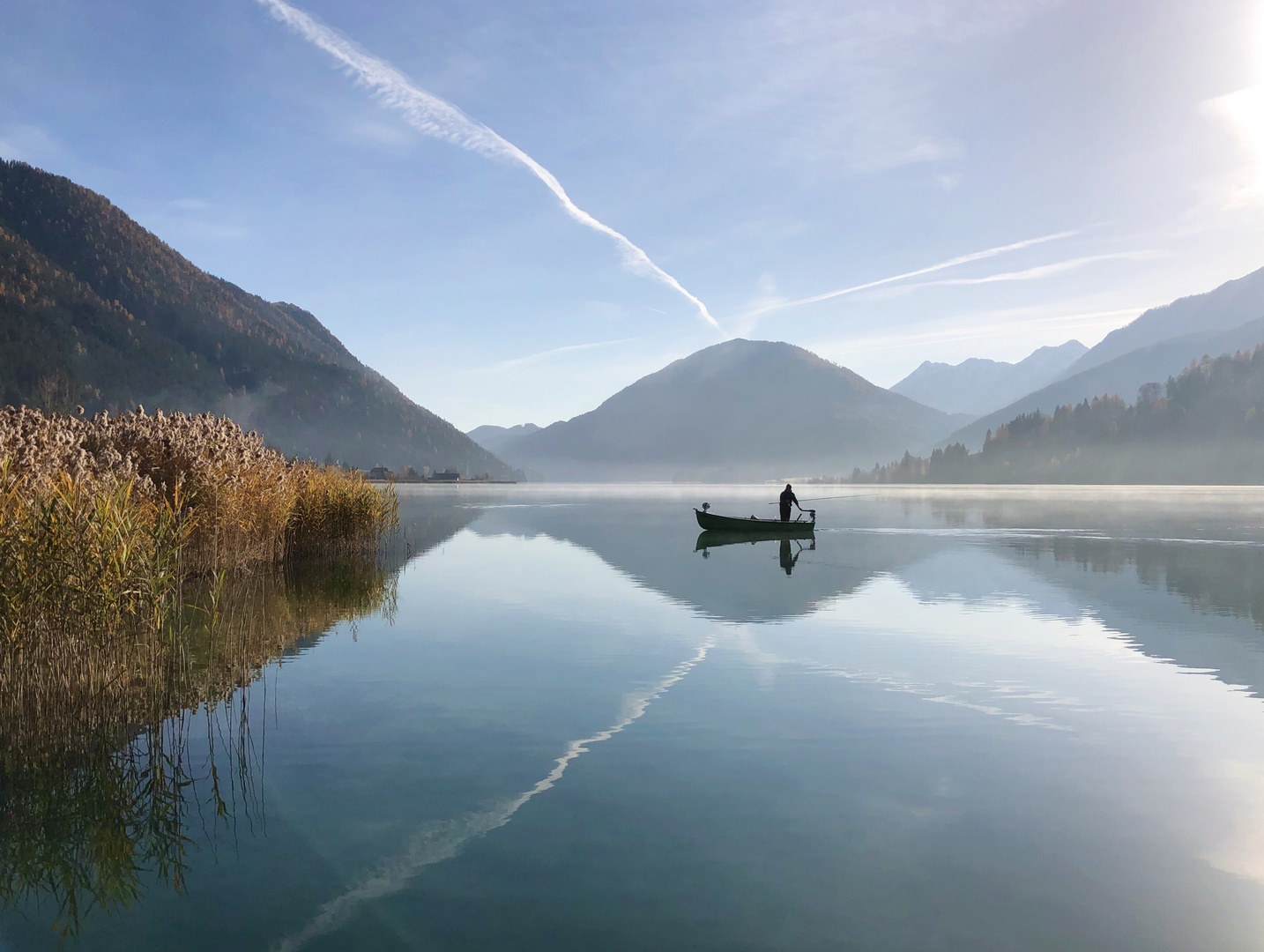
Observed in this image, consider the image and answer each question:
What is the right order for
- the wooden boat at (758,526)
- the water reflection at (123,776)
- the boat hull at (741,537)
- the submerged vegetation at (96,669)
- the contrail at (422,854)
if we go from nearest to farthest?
the contrail at (422,854), the water reflection at (123,776), the submerged vegetation at (96,669), the boat hull at (741,537), the wooden boat at (758,526)

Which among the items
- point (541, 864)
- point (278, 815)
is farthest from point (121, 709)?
point (541, 864)

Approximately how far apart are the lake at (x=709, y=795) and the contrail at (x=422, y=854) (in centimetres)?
3

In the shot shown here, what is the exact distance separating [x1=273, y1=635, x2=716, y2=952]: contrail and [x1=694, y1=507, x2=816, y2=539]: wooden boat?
111ft

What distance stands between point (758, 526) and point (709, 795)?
35845mm

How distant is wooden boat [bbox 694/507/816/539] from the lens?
1681 inches

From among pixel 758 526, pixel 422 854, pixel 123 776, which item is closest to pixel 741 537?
pixel 758 526

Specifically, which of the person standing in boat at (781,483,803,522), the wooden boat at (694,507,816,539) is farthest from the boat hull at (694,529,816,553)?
the person standing in boat at (781,483,803,522)

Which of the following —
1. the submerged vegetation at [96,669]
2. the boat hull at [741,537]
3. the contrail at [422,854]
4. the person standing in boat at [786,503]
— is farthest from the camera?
the person standing in boat at [786,503]

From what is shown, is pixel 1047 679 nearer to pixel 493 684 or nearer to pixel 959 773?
pixel 959 773

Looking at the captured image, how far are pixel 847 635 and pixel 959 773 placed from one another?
813 cm

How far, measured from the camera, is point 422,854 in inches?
263

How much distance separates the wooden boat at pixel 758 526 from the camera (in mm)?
42688

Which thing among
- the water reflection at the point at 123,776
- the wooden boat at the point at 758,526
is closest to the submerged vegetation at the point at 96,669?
the water reflection at the point at 123,776

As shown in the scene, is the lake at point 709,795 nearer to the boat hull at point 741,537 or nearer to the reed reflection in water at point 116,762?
the reed reflection in water at point 116,762
